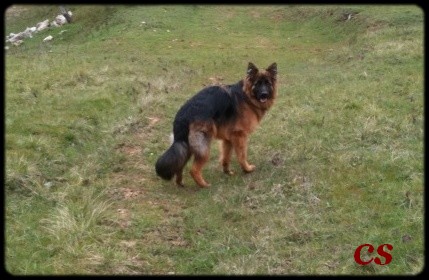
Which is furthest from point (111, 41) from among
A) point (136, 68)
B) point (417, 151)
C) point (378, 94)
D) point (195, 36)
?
point (417, 151)

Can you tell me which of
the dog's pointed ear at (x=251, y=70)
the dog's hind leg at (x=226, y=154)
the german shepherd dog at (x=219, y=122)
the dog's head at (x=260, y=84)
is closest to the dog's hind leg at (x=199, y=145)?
the german shepherd dog at (x=219, y=122)

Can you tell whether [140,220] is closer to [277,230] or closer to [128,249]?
[128,249]

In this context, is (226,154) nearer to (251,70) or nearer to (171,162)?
(171,162)

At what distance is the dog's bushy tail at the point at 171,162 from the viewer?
786 centimetres

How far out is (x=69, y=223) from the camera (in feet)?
20.1

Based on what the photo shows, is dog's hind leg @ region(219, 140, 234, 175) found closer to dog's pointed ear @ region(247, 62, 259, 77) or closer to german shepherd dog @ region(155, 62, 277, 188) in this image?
german shepherd dog @ region(155, 62, 277, 188)

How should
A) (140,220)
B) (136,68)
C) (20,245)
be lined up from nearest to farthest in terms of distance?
(20,245) → (140,220) → (136,68)

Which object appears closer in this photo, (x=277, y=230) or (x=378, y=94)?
(x=277, y=230)

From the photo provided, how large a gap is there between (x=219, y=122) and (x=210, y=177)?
947 mm

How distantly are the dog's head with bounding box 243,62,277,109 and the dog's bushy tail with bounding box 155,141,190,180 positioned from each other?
4.91ft

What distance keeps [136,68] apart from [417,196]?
1198 cm

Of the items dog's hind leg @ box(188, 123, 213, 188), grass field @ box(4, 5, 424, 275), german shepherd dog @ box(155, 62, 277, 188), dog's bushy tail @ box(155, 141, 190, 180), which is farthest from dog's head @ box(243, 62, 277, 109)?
dog's bushy tail @ box(155, 141, 190, 180)

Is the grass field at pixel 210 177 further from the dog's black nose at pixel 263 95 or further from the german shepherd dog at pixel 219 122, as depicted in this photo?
the dog's black nose at pixel 263 95

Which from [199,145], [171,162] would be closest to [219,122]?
[199,145]
